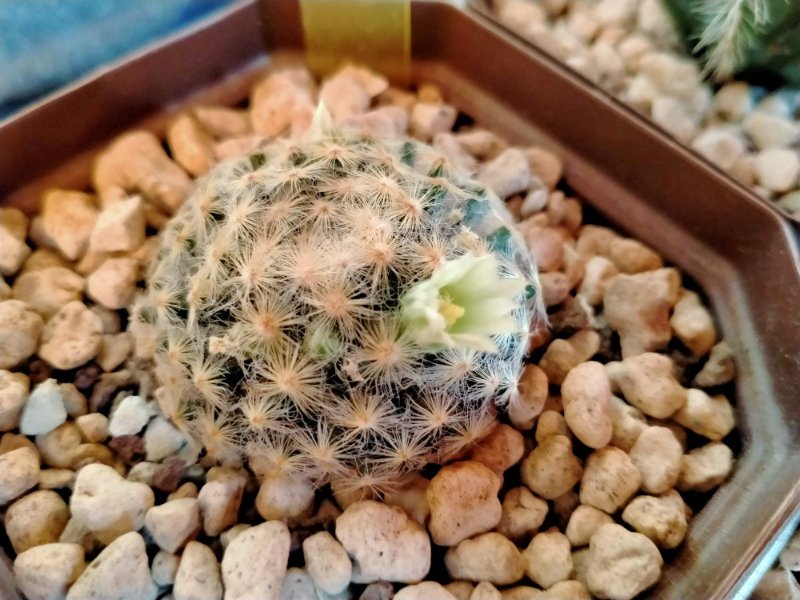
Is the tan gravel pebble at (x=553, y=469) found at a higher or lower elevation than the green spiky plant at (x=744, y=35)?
lower

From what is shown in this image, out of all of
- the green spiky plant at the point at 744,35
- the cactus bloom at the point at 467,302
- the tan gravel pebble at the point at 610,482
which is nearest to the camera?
the cactus bloom at the point at 467,302

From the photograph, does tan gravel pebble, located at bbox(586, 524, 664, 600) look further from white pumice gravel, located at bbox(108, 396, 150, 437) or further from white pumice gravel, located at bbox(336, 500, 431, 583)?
white pumice gravel, located at bbox(108, 396, 150, 437)

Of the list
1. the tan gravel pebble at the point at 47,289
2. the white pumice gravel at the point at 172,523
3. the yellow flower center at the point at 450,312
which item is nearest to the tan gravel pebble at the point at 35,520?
the white pumice gravel at the point at 172,523

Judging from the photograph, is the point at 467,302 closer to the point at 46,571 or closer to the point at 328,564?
the point at 328,564

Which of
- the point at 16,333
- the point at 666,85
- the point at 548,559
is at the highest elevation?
the point at 666,85

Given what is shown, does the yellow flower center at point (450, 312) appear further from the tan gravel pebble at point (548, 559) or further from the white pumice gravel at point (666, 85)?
the white pumice gravel at point (666, 85)

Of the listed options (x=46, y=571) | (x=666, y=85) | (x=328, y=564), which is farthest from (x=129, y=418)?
(x=666, y=85)
